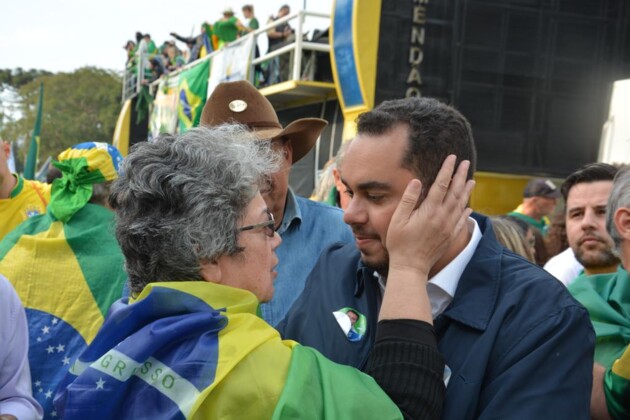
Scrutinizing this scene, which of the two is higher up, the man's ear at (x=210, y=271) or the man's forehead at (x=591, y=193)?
the man's forehead at (x=591, y=193)

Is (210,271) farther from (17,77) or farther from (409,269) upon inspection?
(17,77)

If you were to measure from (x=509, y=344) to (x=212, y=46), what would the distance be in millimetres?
17126

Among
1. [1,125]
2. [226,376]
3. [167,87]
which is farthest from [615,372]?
Result: [1,125]

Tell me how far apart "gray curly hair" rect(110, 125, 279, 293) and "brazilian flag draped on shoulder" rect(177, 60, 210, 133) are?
15442 millimetres

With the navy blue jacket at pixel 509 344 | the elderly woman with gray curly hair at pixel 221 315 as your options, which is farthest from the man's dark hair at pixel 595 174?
the elderly woman with gray curly hair at pixel 221 315

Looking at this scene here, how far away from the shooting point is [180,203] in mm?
2027

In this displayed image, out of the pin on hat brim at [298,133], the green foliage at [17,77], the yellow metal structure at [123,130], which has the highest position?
the green foliage at [17,77]

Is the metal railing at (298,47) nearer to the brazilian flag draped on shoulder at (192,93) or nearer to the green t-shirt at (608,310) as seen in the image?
the brazilian flag draped on shoulder at (192,93)

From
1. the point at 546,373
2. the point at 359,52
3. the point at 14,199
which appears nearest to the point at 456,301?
the point at 546,373

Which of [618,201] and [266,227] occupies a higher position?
[618,201]

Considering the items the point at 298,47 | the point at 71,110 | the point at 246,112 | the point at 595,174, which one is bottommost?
the point at 595,174

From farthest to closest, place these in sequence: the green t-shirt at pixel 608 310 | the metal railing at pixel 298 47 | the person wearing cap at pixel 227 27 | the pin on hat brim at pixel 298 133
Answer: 1. the person wearing cap at pixel 227 27
2. the metal railing at pixel 298 47
3. the pin on hat brim at pixel 298 133
4. the green t-shirt at pixel 608 310

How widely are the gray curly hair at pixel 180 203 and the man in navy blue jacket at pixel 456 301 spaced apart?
0.36m

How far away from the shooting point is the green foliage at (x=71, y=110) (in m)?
55.3
